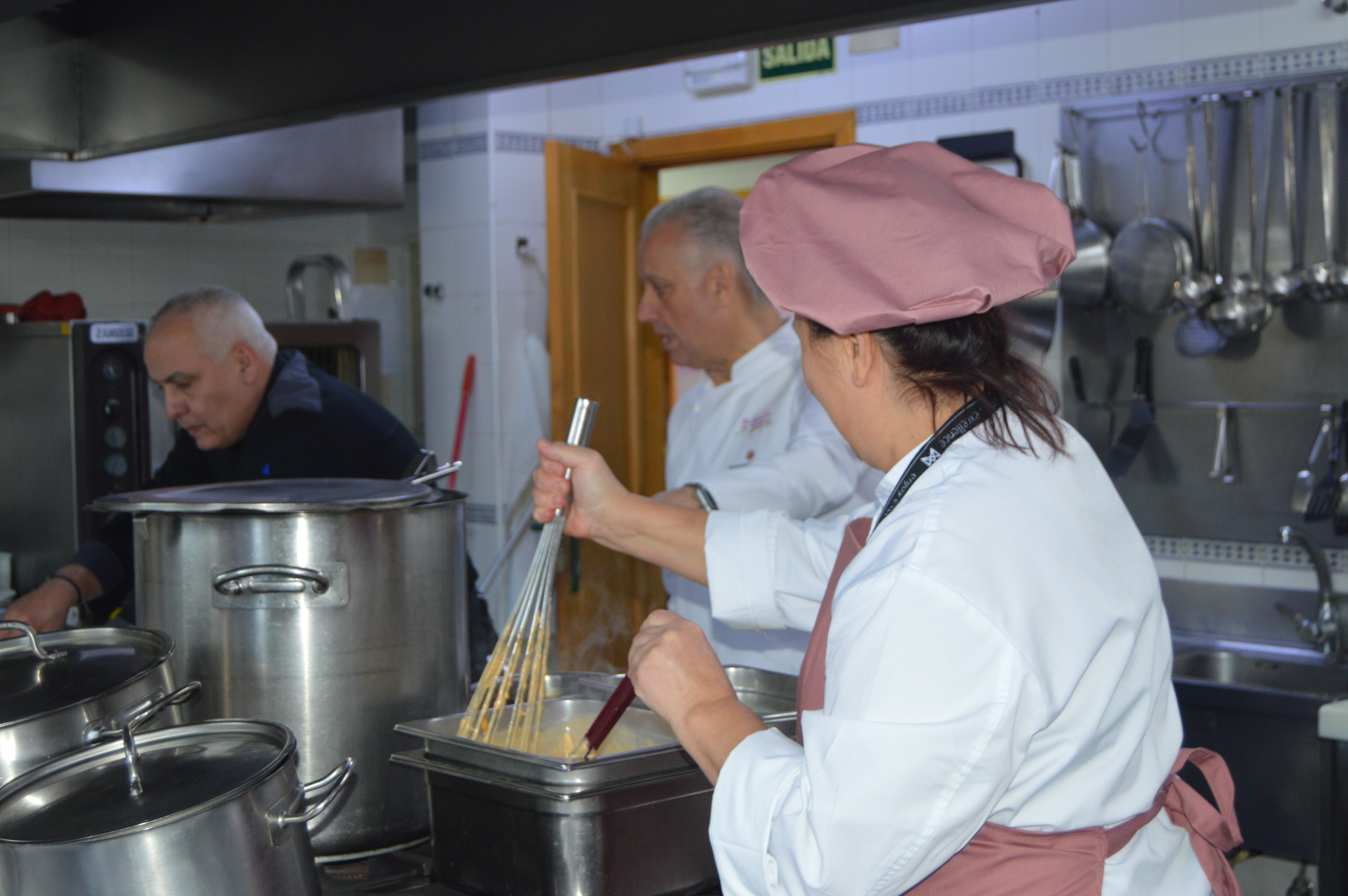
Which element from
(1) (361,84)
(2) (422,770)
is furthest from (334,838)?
(1) (361,84)

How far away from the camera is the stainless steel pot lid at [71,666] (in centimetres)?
123

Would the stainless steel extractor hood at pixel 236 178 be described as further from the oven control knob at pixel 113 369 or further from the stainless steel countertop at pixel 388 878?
the stainless steel countertop at pixel 388 878

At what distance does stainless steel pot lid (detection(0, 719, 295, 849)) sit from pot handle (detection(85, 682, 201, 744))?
1.1 inches

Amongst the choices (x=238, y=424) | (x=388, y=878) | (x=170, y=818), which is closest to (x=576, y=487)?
Answer: (x=388, y=878)

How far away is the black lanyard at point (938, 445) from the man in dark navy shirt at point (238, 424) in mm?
1438

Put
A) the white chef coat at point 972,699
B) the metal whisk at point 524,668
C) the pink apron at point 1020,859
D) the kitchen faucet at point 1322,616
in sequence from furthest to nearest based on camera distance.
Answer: the kitchen faucet at point 1322,616 → the metal whisk at point 524,668 → the pink apron at point 1020,859 → the white chef coat at point 972,699

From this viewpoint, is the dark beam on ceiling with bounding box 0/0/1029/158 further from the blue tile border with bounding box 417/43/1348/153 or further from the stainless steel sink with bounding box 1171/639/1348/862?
the blue tile border with bounding box 417/43/1348/153

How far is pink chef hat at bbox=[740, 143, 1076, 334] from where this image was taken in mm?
925

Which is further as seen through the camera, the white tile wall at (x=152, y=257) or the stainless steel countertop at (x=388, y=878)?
the white tile wall at (x=152, y=257)

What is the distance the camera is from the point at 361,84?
1623 mm

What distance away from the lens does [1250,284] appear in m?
3.27

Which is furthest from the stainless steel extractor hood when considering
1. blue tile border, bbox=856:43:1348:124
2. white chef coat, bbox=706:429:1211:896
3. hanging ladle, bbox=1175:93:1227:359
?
hanging ladle, bbox=1175:93:1227:359

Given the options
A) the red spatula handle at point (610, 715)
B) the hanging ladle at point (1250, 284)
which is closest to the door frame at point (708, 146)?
the hanging ladle at point (1250, 284)

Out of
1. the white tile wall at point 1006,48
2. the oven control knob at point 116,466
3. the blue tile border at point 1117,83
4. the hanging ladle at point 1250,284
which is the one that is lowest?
the oven control knob at point 116,466
